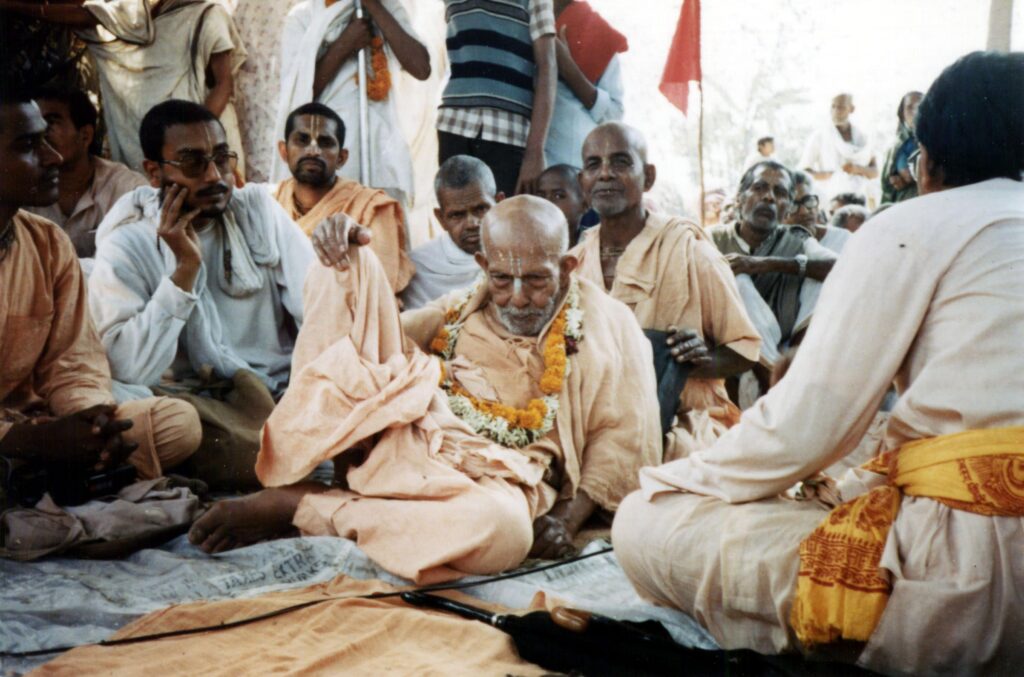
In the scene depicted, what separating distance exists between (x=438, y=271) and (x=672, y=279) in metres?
1.52

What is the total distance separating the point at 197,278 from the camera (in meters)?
4.66

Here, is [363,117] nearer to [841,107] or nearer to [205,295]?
[205,295]

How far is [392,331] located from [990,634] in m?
2.34

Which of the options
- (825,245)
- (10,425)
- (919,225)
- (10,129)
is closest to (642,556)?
(919,225)

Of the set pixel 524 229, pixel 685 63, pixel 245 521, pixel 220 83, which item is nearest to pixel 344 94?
pixel 220 83

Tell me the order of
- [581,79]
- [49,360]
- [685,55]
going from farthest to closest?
1. [581,79]
2. [685,55]
3. [49,360]

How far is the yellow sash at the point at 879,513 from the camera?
2248 millimetres

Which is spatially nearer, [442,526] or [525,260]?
[442,526]

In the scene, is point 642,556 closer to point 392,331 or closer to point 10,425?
point 392,331

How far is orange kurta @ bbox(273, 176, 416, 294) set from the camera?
5.41 meters

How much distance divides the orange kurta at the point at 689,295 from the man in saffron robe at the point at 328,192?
143 centimetres

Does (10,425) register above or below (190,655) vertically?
above

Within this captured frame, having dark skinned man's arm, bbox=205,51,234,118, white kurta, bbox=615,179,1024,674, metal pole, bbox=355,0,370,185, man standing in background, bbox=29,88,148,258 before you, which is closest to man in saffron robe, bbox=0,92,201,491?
man standing in background, bbox=29,88,148,258

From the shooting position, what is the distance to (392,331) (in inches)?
150
